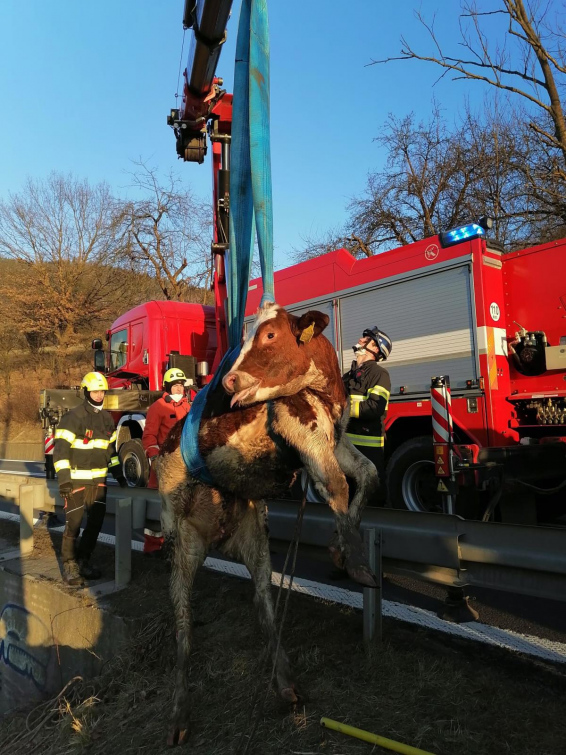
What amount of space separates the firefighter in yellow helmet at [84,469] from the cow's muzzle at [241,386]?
3.46 m

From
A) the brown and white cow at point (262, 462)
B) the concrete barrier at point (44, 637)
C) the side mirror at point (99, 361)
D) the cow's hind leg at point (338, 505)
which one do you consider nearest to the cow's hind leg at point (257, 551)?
the brown and white cow at point (262, 462)

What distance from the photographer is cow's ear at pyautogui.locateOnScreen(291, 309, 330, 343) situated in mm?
2137

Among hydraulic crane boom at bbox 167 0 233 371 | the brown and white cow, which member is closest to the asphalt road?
the brown and white cow

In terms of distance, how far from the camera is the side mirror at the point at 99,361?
11.2 m

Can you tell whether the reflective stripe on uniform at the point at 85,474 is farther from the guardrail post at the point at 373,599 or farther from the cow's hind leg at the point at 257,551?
the guardrail post at the point at 373,599

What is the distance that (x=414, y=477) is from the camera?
700 cm

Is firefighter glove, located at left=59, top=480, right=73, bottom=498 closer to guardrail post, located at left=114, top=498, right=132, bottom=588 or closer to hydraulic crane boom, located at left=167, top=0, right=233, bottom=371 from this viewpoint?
guardrail post, located at left=114, top=498, right=132, bottom=588

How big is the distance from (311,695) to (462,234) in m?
5.81

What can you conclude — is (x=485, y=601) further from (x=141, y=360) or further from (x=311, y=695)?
(x=141, y=360)

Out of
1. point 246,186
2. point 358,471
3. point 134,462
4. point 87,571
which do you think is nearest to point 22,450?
point 134,462

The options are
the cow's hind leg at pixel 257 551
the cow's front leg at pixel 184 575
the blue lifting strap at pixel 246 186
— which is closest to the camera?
the blue lifting strap at pixel 246 186

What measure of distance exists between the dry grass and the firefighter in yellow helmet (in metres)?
1.38

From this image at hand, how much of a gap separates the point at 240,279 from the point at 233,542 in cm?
149

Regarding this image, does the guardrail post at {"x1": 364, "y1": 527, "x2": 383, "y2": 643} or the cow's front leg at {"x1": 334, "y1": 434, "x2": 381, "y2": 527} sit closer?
the cow's front leg at {"x1": 334, "y1": 434, "x2": 381, "y2": 527}
